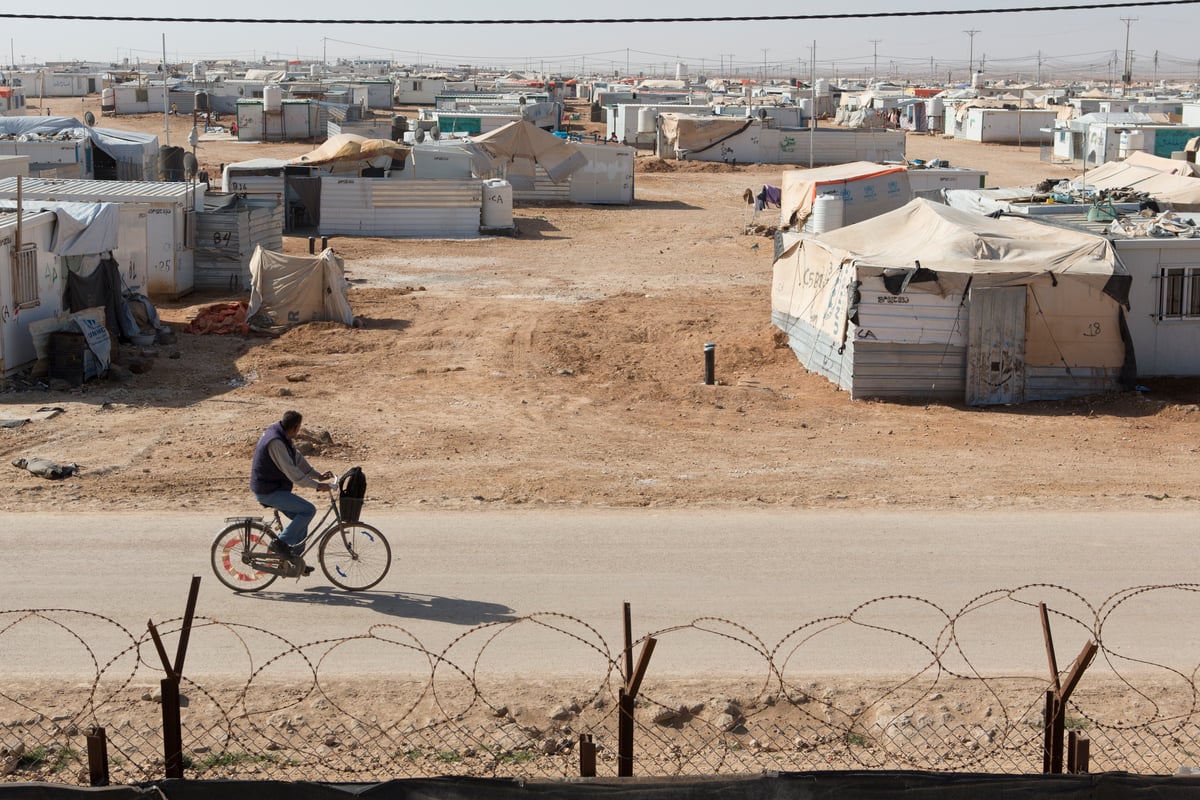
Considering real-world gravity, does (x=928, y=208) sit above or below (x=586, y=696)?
above

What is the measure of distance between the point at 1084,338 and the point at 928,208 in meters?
3.31

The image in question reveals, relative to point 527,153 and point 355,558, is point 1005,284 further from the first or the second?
point 527,153

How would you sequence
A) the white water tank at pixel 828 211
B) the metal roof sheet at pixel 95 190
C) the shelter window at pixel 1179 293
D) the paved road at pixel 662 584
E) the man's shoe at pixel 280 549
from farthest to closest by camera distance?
1. the white water tank at pixel 828 211
2. the metal roof sheet at pixel 95 190
3. the shelter window at pixel 1179 293
4. the man's shoe at pixel 280 549
5. the paved road at pixel 662 584

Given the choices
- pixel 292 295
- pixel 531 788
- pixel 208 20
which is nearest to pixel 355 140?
pixel 292 295

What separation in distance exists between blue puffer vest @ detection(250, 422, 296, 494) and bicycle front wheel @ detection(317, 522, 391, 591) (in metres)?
0.56

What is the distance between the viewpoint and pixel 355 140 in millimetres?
38625

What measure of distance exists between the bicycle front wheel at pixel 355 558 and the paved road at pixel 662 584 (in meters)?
0.15

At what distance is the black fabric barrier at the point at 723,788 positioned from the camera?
611 cm

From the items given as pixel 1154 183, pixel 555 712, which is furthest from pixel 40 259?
pixel 1154 183

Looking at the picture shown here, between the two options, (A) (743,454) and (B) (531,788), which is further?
(A) (743,454)

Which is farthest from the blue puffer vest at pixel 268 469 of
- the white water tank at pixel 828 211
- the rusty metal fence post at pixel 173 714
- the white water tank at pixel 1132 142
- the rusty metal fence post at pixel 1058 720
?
the white water tank at pixel 1132 142

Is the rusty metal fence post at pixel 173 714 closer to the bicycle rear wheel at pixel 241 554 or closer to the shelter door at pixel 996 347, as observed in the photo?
the bicycle rear wheel at pixel 241 554

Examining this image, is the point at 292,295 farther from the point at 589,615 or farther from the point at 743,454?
the point at 589,615

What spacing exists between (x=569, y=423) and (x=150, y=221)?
39.3 ft
